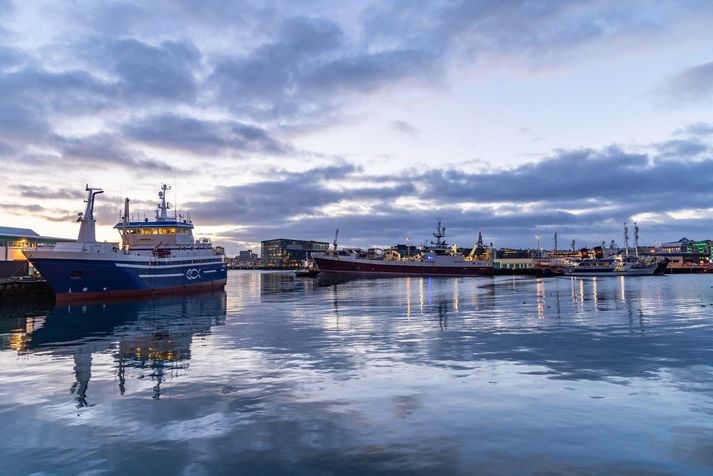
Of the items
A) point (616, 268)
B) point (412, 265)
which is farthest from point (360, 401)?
point (616, 268)

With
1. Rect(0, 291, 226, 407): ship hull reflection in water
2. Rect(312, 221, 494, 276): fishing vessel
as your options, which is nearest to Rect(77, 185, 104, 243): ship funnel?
Rect(0, 291, 226, 407): ship hull reflection in water

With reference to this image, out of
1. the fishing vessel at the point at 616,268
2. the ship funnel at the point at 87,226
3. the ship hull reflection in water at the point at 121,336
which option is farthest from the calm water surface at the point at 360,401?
the fishing vessel at the point at 616,268

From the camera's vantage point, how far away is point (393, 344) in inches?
985

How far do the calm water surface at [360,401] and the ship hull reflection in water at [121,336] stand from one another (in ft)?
0.62

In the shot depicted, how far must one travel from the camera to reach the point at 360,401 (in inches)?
571

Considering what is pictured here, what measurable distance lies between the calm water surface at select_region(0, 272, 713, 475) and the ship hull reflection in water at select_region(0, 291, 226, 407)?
19 cm

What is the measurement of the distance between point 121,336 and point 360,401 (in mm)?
19952

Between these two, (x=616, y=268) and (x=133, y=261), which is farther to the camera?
(x=616, y=268)

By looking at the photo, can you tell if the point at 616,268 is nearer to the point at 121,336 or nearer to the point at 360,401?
the point at 121,336

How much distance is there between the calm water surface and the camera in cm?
1022

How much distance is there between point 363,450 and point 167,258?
187ft

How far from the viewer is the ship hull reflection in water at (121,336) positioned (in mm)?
19375

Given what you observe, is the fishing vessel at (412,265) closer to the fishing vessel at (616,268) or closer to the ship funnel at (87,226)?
the fishing vessel at (616,268)

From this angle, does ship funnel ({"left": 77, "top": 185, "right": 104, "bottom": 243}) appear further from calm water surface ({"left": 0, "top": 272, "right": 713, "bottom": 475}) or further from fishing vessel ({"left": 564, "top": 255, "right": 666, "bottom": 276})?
fishing vessel ({"left": 564, "top": 255, "right": 666, "bottom": 276})
